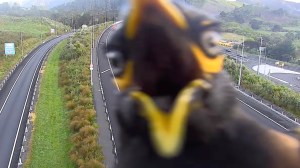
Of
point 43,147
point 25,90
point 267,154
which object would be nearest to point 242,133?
point 267,154

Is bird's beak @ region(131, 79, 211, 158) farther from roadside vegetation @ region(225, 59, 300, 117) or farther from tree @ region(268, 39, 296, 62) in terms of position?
tree @ region(268, 39, 296, 62)

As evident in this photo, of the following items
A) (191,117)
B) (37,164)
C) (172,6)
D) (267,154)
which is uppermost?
(172,6)

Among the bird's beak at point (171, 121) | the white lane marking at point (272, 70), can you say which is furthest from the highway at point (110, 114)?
the white lane marking at point (272, 70)

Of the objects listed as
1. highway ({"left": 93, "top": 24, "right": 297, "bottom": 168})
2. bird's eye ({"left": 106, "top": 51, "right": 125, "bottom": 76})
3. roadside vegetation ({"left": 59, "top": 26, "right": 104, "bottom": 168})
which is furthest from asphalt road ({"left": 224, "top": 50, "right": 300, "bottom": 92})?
bird's eye ({"left": 106, "top": 51, "right": 125, "bottom": 76})

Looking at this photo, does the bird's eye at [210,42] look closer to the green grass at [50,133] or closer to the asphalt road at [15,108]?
the green grass at [50,133]

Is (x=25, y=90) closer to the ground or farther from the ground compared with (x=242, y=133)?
closer to the ground

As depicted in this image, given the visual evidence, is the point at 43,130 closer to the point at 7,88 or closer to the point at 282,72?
the point at 7,88

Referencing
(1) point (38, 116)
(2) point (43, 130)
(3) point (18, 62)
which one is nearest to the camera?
(2) point (43, 130)
